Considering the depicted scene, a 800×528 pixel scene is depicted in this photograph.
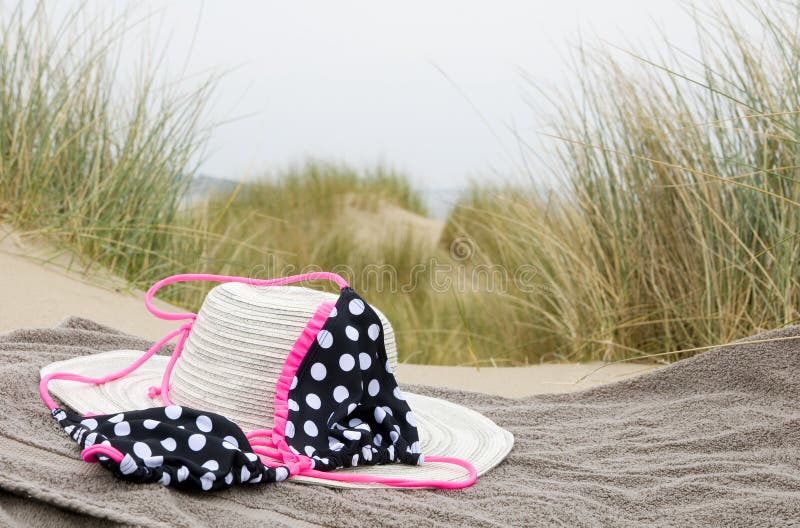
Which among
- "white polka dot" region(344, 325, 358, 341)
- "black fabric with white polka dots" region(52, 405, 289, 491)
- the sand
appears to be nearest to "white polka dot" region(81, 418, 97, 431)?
"black fabric with white polka dots" region(52, 405, 289, 491)

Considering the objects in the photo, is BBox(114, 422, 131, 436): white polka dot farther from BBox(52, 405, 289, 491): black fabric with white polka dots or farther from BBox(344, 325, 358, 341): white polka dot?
BBox(344, 325, 358, 341): white polka dot

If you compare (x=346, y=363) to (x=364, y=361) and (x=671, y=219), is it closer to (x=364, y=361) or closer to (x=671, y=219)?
(x=364, y=361)

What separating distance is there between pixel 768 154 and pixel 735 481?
1727mm

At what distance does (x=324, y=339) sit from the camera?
1.71 meters

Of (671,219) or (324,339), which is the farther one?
(671,219)

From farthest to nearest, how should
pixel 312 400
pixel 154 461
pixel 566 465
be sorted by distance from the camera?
pixel 566 465 → pixel 312 400 → pixel 154 461

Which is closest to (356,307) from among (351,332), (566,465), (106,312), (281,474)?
(351,332)

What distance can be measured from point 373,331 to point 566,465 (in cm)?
55

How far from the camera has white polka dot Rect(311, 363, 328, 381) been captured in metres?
1.70

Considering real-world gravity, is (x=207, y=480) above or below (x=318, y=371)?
below

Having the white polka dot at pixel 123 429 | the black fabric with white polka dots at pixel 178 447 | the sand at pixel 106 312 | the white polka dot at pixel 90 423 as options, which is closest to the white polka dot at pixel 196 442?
the black fabric with white polka dots at pixel 178 447

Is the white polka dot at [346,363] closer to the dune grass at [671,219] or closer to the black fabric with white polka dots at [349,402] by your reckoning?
the black fabric with white polka dots at [349,402]

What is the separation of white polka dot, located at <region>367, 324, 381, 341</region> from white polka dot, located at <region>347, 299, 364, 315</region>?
0.04m

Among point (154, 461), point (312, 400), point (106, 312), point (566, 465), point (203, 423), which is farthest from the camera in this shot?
point (106, 312)
